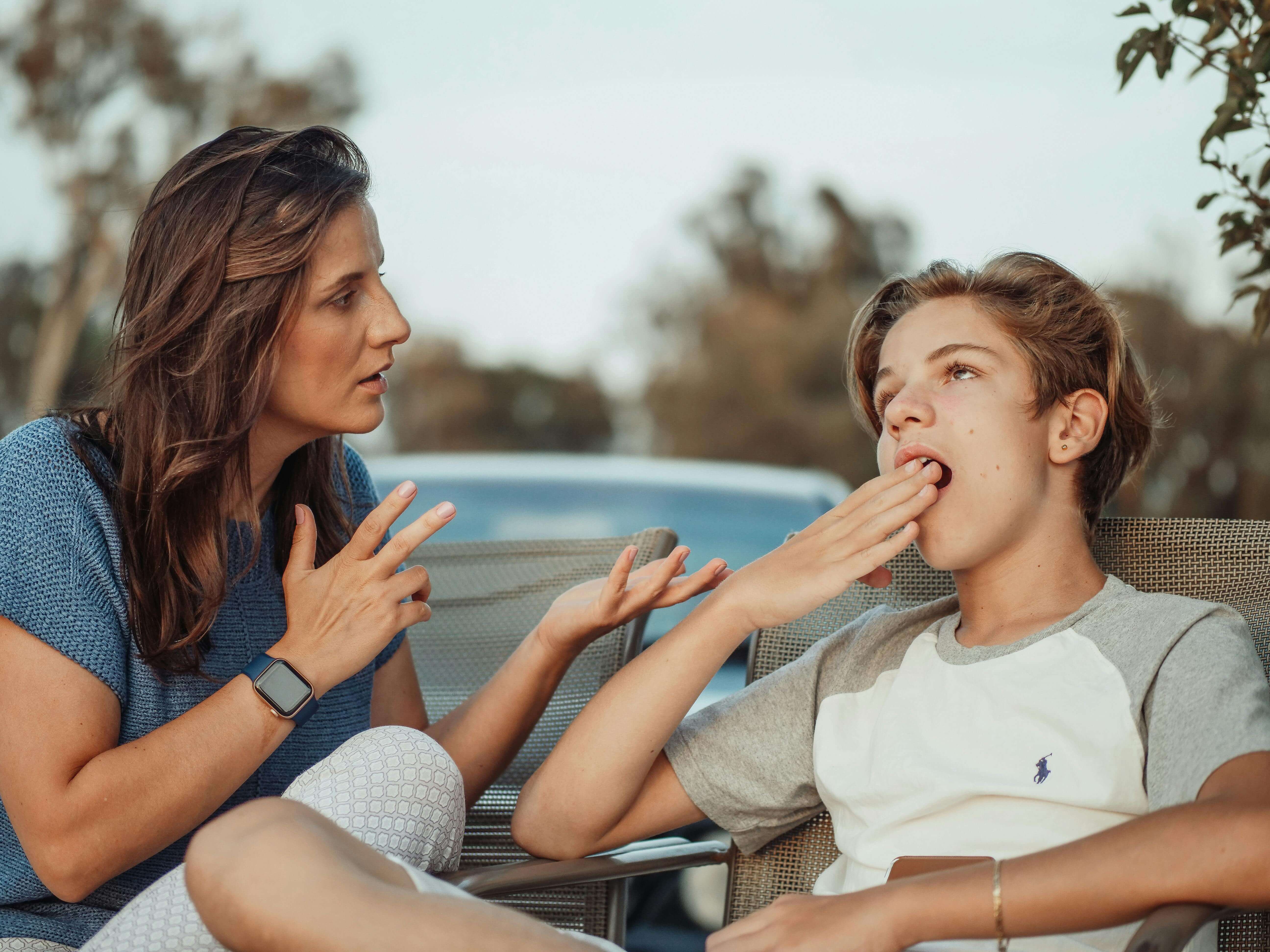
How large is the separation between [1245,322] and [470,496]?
5.77m

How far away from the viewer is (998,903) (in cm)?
135

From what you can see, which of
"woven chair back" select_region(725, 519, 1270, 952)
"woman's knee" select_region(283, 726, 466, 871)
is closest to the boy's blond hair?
"woven chair back" select_region(725, 519, 1270, 952)

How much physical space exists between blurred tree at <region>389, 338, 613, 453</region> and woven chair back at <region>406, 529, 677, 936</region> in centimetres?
2067

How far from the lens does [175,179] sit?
1999mm

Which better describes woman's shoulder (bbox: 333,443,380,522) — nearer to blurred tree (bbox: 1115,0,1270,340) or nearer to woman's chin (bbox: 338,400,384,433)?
woman's chin (bbox: 338,400,384,433)

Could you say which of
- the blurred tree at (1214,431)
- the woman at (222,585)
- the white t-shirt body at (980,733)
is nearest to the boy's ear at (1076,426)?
the white t-shirt body at (980,733)

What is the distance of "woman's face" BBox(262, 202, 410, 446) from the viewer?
6.51 feet

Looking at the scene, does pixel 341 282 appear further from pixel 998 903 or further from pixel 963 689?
pixel 998 903

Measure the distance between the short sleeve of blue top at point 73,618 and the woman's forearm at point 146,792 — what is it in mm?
129

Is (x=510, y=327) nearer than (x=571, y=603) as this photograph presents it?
No

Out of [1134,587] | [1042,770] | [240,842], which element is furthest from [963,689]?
[240,842]

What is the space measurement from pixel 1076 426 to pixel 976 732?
0.54 metres

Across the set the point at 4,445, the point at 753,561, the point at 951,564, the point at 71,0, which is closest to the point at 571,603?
the point at 753,561

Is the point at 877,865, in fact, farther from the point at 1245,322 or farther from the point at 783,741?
the point at 1245,322
